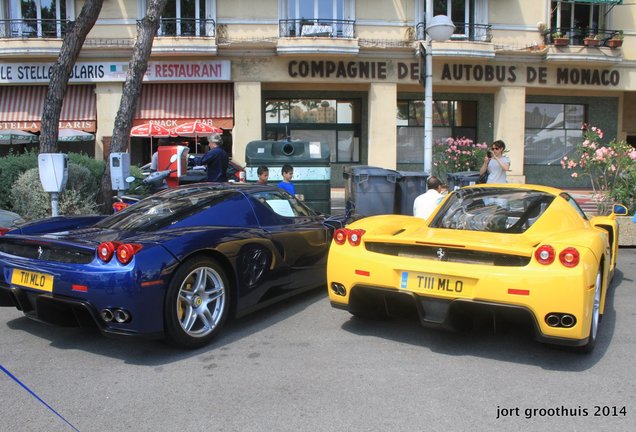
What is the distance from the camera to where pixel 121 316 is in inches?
148

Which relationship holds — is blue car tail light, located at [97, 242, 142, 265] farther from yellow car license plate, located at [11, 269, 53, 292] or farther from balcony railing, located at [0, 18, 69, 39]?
balcony railing, located at [0, 18, 69, 39]

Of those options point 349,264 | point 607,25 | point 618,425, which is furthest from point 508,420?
point 607,25

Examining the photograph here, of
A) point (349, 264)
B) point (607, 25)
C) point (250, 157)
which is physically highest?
point (607, 25)

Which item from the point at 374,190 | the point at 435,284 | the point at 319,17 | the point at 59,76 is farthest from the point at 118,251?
the point at 319,17

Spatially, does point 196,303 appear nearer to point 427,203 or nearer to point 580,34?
point 427,203

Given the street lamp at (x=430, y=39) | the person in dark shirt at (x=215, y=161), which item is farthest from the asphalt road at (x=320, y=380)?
the street lamp at (x=430, y=39)

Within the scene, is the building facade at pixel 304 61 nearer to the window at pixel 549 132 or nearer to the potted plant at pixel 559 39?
the potted plant at pixel 559 39

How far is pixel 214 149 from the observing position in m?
8.44

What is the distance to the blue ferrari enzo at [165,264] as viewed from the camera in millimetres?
3742

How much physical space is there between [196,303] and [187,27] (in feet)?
47.2

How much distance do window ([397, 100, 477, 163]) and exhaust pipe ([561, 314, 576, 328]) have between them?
51.8 feet

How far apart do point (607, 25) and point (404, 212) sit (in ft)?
43.9

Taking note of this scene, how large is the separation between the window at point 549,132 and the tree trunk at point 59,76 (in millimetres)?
15387

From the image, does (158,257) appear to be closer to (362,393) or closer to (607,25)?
(362,393)
